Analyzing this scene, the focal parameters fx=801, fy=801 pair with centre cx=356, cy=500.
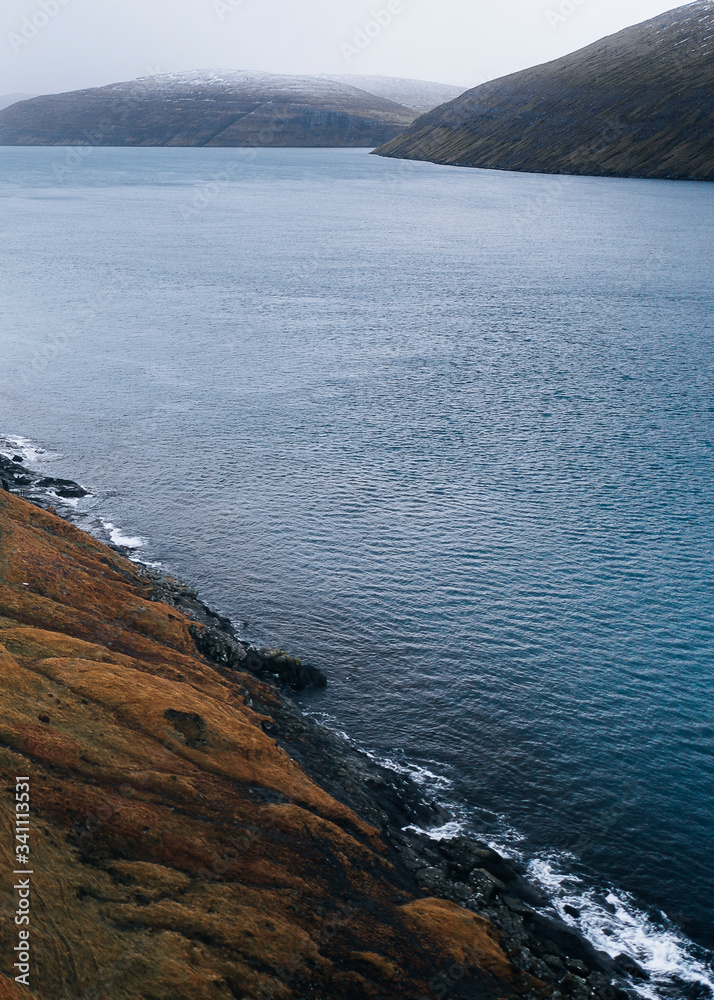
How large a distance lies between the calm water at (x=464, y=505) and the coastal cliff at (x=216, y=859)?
353 centimetres

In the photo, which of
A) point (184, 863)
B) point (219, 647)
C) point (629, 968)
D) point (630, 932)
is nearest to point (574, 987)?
point (629, 968)

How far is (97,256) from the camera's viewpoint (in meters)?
146

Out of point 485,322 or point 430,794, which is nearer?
point 430,794

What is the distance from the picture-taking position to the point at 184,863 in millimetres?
24312

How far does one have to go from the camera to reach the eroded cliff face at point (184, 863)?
71.2ft

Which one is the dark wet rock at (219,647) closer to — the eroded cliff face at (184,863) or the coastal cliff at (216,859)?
the coastal cliff at (216,859)

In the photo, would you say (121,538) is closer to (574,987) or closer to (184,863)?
(184,863)

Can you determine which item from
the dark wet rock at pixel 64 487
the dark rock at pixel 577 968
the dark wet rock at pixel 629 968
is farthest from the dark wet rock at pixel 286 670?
the dark wet rock at pixel 64 487

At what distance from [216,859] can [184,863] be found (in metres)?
1.00

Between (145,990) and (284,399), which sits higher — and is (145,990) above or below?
below

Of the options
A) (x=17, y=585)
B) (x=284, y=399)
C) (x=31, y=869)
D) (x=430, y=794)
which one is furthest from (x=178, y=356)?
(x=31, y=869)

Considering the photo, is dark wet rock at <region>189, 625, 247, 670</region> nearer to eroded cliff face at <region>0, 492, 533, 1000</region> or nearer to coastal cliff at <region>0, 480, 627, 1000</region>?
coastal cliff at <region>0, 480, 627, 1000</region>

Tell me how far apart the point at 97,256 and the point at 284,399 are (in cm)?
8607

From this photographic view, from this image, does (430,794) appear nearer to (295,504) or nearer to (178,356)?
(295,504)
